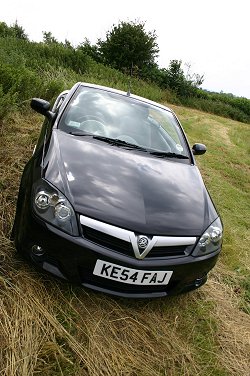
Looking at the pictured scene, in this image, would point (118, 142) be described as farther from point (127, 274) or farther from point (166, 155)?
point (127, 274)

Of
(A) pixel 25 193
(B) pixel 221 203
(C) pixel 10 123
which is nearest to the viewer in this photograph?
(A) pixel 25 193

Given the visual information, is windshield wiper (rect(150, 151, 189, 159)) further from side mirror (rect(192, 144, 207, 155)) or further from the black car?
side mirror (rect(192, 144, 207, 155))

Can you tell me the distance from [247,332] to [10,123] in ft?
12.4

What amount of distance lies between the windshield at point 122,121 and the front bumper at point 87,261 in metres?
1.08

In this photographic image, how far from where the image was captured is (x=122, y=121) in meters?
3.33

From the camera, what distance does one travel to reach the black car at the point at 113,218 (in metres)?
2.04

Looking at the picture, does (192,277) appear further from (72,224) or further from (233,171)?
(233,171)

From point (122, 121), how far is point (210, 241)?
1483 millimetres

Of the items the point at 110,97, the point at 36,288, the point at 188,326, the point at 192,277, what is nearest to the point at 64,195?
the point at 36,288

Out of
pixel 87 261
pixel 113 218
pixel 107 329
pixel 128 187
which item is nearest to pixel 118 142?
pixel 128 187

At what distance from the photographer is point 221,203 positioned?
5.45 meters

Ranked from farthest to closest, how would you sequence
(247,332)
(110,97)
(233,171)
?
Result: 1. (233,171)
2. (110,97)
3. (247,332)

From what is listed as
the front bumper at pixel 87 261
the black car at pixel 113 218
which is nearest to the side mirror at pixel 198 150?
the black car at pixel 113 218

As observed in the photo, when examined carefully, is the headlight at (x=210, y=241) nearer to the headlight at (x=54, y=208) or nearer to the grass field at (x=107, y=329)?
the grass field at (x=107, y=329)
